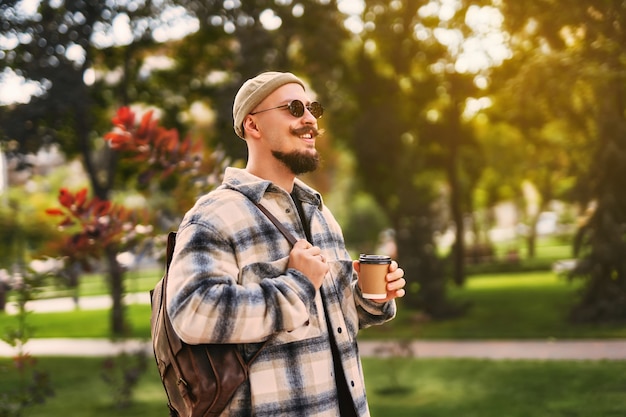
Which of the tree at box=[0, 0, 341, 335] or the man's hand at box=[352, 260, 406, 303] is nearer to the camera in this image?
the man's hand at box=[352, 260, 406, 303]

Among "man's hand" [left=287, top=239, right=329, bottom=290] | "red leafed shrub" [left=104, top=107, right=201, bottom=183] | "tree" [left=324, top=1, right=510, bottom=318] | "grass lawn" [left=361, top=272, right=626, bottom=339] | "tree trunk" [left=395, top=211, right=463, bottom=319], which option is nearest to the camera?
"man's hand" [left=287, top=239, right=329, bottom=290]

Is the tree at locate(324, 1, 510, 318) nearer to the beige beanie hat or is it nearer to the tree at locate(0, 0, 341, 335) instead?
the tree at locate(0, 0, 341, 335)

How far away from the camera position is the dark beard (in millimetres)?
2326

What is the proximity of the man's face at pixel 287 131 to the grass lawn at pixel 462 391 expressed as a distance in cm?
542

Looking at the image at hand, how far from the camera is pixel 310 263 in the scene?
2.10m

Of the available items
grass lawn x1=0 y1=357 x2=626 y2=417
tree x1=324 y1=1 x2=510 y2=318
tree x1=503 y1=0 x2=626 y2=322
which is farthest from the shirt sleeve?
tree x1=324 y1=1 x2=510 y2=318

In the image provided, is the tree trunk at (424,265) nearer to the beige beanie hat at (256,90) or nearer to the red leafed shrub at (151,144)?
the red leafed shrub at (151,144)

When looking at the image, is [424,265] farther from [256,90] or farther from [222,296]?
[222,296]

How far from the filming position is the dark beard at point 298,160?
2326 mm

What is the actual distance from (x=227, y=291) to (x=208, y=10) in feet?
41.1

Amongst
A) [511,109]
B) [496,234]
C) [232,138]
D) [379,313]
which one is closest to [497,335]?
[232,138]

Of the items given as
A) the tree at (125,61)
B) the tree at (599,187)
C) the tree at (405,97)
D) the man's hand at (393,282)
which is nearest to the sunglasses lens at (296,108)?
the man's hand at (393,282)

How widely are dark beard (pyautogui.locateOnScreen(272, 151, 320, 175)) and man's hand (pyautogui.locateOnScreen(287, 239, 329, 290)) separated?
35 cm

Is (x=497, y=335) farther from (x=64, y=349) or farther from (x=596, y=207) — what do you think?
(x=64, y=349)
